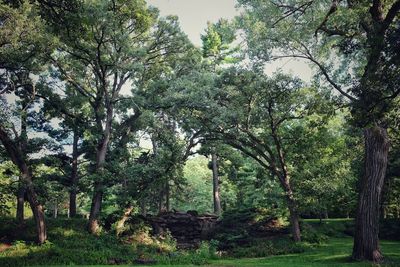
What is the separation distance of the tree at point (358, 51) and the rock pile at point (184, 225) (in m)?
13.4

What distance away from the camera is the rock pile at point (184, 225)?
24922 millimetres

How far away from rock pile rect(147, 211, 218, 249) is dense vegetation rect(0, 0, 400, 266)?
180 millimetres

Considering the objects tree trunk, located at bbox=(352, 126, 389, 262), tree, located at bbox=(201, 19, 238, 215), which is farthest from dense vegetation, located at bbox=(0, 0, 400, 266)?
tree, located at bbox=(201, 19, 238, 215)

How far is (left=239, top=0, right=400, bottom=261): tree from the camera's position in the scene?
379 inches

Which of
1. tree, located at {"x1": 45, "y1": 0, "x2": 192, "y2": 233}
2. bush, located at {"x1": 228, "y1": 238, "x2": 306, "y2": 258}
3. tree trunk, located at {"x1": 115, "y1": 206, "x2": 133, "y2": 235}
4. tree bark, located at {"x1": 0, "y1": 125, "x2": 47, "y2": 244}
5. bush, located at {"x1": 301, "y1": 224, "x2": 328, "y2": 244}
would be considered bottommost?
bush, located at {"x1": 228, "y1": 238, "x2": 306, "y2": 258}

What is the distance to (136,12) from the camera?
69.1 ft

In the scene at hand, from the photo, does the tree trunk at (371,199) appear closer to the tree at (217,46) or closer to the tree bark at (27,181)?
the tree bark at (27,181)

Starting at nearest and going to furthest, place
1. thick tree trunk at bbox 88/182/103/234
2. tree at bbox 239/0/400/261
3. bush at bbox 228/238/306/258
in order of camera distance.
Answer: tree at bbox 239/0/400/261 → bush at bbox 228/238/306/258 → thick tree trunk at bbox 88/182/103/234

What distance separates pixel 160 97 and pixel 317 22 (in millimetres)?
11951

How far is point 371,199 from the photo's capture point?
13344 millimetres

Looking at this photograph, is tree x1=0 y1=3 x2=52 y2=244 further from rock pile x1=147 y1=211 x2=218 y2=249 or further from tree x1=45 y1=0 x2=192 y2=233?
rock pile x1=147 y1=211 x2=218 y2=249

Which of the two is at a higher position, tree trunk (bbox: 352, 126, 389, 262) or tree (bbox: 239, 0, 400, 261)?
tree (bbox: 239, 0, 400, 261)

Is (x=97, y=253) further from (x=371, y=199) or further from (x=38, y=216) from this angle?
(x=371, y=199)

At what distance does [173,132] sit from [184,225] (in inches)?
292
